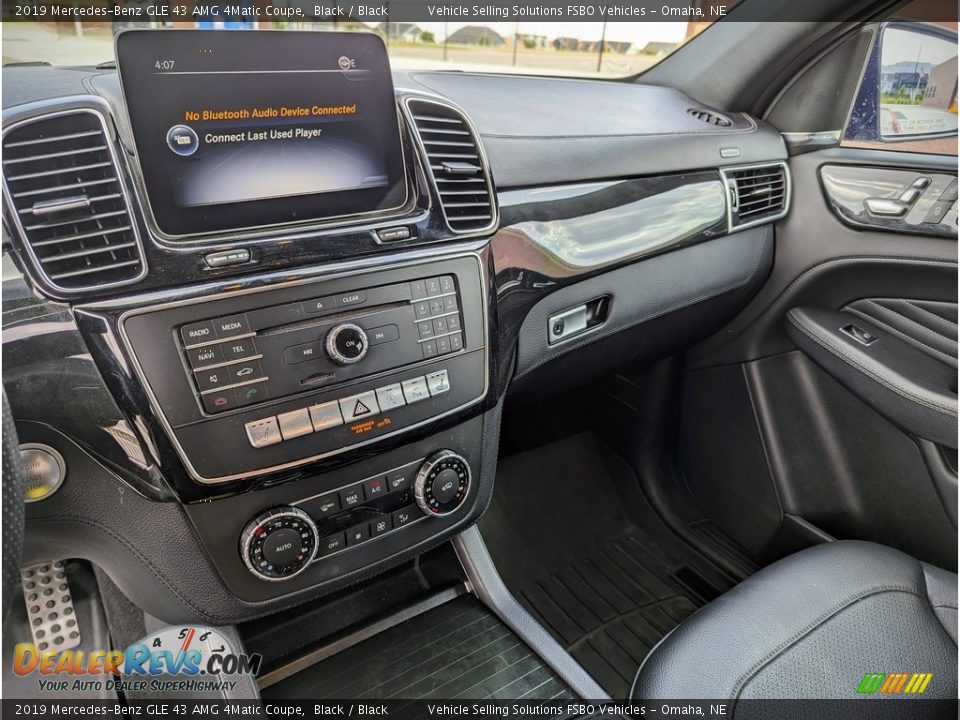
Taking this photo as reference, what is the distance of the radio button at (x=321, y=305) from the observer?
0.78 m

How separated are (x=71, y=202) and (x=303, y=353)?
0.27m

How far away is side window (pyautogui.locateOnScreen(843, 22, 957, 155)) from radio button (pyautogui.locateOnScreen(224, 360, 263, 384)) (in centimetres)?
134

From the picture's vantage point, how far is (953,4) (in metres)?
1.25

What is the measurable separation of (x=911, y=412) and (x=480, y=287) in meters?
0.93

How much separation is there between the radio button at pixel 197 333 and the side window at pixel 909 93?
1.38 metres

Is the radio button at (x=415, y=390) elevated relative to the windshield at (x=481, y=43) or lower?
lower

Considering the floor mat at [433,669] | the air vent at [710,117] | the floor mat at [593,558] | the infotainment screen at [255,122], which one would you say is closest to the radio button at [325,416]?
the infotainment screen at [255,122]

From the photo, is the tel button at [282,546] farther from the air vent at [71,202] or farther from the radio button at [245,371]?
the air vent at [71,202]

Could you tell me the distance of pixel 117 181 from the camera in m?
0.68

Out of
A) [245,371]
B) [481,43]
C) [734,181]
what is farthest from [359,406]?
[734,181]

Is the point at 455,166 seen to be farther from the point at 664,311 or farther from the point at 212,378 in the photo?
the point at 664,311

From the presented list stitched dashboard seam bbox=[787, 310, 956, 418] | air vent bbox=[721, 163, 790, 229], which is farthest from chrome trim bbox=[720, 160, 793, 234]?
stitched dashboard seam bbox=[787, 310, 956, 418]

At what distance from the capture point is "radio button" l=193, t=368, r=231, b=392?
2.44ft

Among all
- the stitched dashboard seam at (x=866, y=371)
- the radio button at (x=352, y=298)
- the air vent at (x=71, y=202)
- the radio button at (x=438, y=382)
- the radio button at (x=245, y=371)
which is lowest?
the stitched dashboard seam at (x=866, y=371)
